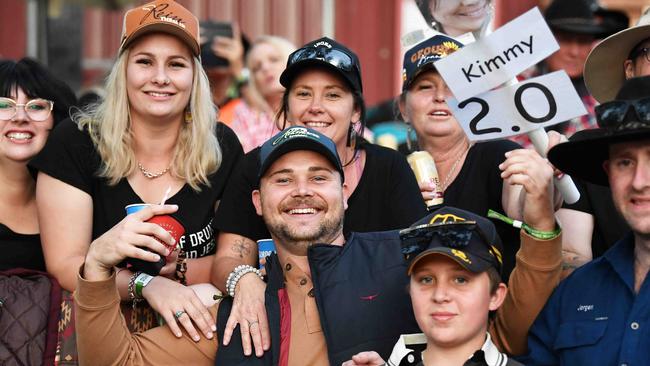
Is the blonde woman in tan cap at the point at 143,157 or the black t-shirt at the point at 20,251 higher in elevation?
the blonde woman in tan cap at the point at 143,157

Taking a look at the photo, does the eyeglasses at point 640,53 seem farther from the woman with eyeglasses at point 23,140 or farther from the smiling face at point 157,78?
the woman with eyeglasses at point 23,140

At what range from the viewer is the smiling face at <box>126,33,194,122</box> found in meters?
5.06

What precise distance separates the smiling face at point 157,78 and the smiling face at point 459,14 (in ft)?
4.44

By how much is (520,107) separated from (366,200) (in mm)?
885

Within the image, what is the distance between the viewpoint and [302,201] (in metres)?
4.41

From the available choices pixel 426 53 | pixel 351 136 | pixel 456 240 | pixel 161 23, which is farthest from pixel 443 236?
pixel 161 23

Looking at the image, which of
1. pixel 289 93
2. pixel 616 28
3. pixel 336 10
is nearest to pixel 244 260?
pixel 289 93

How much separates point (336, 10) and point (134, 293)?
7.03 m

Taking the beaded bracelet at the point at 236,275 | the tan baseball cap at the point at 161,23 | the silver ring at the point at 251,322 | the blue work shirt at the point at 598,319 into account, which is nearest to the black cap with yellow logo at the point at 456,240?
the blue work shirt at the point at 598,319

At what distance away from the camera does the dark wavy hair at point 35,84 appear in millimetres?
5207

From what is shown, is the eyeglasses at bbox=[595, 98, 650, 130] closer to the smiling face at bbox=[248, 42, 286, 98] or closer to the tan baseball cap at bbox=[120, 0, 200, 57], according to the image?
the tan baseball cap at bbox=[120, 0, 200, 57]

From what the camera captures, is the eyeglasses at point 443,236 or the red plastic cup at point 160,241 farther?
the red plastic cup at point 160,241

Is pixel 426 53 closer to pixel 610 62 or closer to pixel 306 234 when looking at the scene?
pixel 610 62

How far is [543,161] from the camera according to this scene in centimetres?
412
